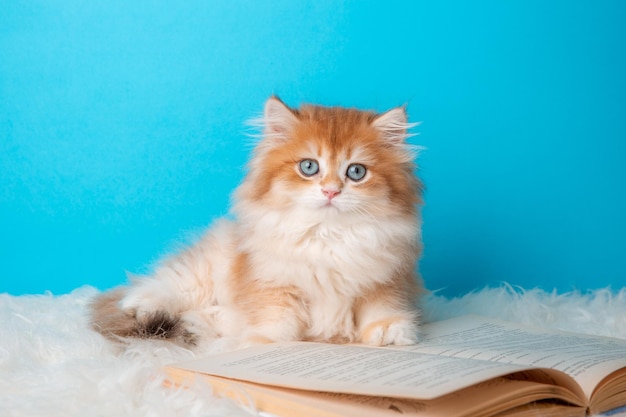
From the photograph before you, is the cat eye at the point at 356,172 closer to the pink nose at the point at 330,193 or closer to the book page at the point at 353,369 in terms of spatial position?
the pink nose at the point at 330,193

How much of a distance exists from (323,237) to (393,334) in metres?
0.35

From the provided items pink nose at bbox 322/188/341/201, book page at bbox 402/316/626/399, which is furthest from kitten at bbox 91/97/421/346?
book page at bbox 402/316/626/399

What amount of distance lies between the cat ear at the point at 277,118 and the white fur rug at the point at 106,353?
0.68 meters

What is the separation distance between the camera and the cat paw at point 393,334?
74.3 inches

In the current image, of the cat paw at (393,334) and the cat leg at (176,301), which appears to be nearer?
the cat paw at (393,334)

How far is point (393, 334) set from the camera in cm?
190

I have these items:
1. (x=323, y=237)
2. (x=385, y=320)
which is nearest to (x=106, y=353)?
(x=323, y=237)

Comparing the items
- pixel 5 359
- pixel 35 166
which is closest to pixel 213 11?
pixel 35 166

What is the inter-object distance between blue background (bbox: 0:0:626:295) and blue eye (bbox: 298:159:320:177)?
53.2 inches

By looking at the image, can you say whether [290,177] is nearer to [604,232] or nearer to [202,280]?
[202,280]

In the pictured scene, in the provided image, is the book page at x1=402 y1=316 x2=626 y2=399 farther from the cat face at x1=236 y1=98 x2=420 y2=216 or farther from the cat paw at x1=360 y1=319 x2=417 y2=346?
the cat face at x1=236 y1=98 x2=420 y2=216

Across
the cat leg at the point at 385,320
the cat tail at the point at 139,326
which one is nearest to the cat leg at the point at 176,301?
the cat tail at the point at 139,326

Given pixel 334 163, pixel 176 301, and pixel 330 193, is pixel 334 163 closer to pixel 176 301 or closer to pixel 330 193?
pixel 330 193

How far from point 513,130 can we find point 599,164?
0.46 metres
